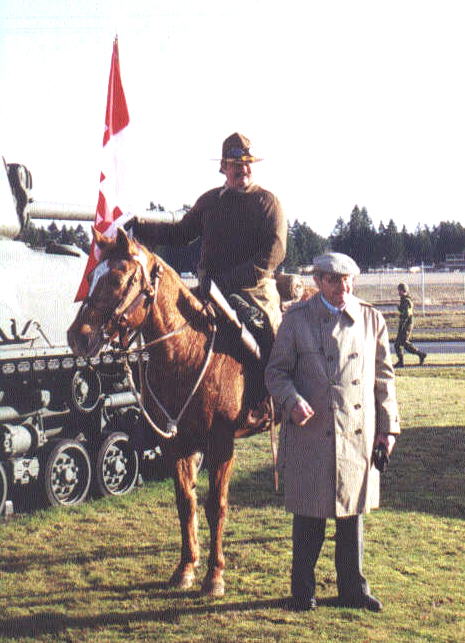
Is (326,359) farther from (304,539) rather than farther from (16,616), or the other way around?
(16,616)

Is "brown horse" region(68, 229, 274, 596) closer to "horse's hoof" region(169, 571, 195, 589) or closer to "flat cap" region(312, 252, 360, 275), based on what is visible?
"horse's hoof" region(169, 571, 195, 589)

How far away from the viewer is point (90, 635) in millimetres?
5504

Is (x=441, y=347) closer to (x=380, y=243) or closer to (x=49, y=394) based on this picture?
(x=49, y=394)

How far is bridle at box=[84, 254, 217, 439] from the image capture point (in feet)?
18.5

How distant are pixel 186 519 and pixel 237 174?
8.20 ft

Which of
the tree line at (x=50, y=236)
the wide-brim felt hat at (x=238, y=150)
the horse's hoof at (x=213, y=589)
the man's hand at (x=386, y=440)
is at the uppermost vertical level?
the wide-brim felt hat at (x=238, y=150)

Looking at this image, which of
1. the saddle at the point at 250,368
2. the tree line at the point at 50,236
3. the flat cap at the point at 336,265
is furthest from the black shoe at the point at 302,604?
the tree line at the point at 50,236

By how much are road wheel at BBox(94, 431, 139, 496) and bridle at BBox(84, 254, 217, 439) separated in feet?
9.77

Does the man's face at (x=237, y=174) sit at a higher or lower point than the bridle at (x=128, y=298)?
higher

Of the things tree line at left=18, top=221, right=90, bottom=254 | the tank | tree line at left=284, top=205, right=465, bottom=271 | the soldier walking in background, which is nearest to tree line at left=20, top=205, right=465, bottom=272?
tree line at left=284, top=205, right=465, bottom=271

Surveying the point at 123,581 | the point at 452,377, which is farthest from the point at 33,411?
the point at 452,377

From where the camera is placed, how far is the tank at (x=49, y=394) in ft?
26.8

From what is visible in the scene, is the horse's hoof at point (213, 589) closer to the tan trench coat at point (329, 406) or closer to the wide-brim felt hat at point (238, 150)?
the tan trench coat at point (329, 406)

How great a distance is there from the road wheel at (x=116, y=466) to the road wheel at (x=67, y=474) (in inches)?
5.3
